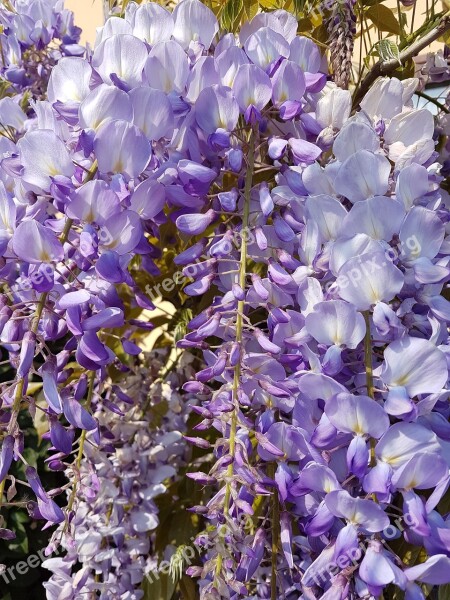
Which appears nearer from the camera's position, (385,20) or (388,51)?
(388,51)

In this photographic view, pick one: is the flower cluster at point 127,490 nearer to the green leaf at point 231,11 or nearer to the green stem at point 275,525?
the green stem at point 275,525

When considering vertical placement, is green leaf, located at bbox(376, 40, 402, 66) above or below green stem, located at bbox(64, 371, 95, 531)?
above

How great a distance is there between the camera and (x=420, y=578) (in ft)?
1.66

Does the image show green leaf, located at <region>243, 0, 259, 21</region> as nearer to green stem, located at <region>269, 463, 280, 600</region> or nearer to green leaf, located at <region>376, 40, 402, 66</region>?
green leaf, located at <region>376, 40, 402, 66</region>

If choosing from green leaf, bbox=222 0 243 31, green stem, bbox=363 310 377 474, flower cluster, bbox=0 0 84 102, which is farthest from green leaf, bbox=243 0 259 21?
green stem, bbox=363 310 377 474

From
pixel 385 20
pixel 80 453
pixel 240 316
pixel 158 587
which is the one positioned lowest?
pixel 158 587

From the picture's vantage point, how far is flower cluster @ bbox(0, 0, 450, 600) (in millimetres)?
524

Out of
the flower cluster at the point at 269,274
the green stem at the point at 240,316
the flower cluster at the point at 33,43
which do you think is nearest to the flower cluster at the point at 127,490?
the flower cluster at the point at 269,274

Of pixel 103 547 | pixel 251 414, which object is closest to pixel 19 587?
pixel 103 547

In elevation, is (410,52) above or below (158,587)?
above

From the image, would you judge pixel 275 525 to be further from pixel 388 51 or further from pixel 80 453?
pixel 388 51

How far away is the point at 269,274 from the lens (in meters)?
0.63

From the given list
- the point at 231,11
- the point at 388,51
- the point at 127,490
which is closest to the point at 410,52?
the point at 388,51

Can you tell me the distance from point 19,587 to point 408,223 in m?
1.05
